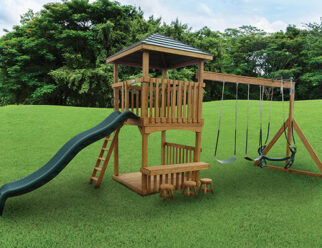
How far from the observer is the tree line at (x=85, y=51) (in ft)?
76.6

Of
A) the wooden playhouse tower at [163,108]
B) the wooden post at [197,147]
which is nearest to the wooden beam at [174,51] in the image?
the wooden playhouse tower at [163,108]

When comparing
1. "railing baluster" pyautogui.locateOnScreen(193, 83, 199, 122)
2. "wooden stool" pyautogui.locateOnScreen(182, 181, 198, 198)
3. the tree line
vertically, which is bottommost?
"wooden stool" pyautogui.locateOnScreen(182, 181, 198, 198)

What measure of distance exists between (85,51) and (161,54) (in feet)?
67.2

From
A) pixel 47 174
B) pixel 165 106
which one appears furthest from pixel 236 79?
pixel 47 174

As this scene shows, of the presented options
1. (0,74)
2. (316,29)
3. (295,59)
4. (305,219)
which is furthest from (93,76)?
(316,29)

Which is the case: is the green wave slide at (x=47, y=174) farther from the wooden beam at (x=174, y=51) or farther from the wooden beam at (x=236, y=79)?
the wooden beam at (x=236, y=79)

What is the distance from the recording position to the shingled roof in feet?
17.9

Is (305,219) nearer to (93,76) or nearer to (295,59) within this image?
(93,76)

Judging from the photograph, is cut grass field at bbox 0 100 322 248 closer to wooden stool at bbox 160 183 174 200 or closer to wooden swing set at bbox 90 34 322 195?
wooden stool at bbox 160 183 174 200

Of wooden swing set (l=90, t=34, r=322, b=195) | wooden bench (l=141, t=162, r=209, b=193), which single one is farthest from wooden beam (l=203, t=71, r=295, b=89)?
wooden bench (l=141, t=162, r=209, b=193)

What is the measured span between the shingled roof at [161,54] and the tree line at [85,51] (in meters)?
15.2

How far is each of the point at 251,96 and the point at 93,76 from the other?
2028 centimetres

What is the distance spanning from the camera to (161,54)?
7.26m

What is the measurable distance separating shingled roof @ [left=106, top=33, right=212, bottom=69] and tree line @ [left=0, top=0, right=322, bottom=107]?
15.2 m
